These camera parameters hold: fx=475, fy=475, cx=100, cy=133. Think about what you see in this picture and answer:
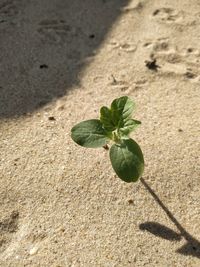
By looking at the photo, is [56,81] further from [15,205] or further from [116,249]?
[116,249]

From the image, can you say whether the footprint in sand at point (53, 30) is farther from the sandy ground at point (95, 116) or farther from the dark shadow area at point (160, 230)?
the dark shadow area at point (160, 230)

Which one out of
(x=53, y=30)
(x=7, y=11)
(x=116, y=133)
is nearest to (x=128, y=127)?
(x=116, y=133)

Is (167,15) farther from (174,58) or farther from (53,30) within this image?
(53,30)

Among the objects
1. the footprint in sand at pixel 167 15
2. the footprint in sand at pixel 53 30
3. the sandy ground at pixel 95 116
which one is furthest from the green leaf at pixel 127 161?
the footprint in sand at pixel 167 15

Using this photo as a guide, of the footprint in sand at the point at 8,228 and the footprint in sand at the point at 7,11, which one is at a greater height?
the footprint in sand at the point at 7,11

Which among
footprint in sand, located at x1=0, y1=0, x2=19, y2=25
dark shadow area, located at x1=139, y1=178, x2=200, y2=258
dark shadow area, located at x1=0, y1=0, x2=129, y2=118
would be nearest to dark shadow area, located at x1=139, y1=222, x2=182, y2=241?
dark shadow area, located at x1=139, y1=178, x2=200, y2=258

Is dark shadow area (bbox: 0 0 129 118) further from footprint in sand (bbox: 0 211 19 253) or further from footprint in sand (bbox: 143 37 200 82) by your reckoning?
footprint in sand (bbox: 0 211 19 253)

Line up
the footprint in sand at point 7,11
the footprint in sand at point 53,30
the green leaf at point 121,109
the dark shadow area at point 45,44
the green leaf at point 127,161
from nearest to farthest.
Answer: the green leaf at point 127,161
the green leaf at point 121,109
the dark shadow area at point 45,44
the footprint in sand at point 53,30
the footprint in sand at point 7,11

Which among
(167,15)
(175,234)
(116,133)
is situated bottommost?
(175,234)
